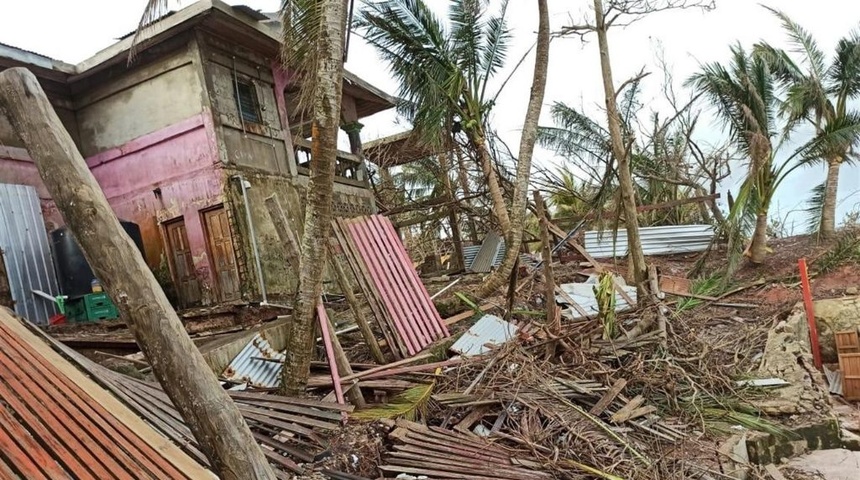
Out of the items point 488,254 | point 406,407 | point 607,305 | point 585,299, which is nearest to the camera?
point 406,407

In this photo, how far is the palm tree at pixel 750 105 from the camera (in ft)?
34.8

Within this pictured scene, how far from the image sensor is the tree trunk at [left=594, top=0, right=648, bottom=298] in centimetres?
710

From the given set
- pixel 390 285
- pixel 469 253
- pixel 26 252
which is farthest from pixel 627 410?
pixel 469 253

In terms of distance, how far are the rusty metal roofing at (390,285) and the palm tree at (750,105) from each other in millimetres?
7668

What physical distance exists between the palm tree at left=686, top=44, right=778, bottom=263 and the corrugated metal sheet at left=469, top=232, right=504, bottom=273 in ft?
18.3

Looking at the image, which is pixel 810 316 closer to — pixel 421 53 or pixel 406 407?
pixel 406 407

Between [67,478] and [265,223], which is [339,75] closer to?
[67,478]

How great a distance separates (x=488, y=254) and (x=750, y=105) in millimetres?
6965

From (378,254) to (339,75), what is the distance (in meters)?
2.43

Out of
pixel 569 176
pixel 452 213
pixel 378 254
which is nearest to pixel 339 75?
pixel 378 254

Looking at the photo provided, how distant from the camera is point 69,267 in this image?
8.51m

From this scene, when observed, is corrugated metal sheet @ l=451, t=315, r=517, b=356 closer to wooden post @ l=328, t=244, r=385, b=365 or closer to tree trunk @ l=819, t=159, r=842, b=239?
wooden post @ l=328, t=244, r=385, b=365

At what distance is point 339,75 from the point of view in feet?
13.3

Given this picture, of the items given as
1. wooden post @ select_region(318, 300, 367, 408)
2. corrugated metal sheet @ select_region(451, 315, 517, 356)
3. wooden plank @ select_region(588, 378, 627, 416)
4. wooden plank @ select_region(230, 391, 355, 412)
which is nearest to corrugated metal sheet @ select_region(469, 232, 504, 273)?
corrugated metal sheet @ select_region(451, 315, 517, 356)
